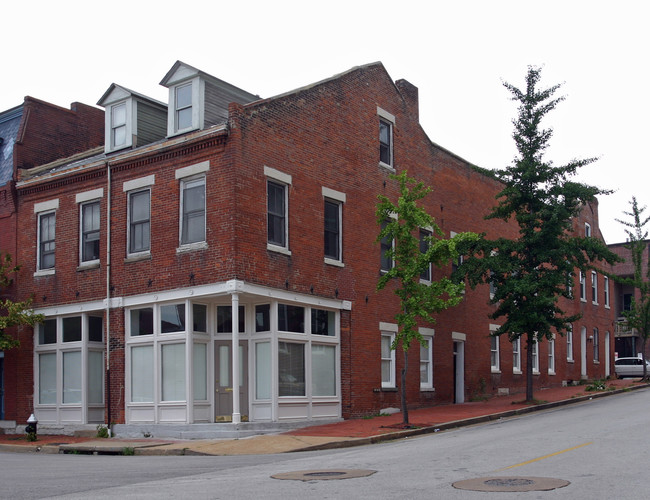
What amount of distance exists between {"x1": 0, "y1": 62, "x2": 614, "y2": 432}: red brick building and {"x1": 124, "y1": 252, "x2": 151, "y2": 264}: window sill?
0.34 feet

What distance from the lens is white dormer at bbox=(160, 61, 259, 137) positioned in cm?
2223

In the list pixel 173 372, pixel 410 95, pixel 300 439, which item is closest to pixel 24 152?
Result: pixel 173 372

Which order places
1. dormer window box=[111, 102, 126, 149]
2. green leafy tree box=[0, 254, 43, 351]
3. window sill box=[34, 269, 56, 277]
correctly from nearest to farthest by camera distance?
green leafy tree box=[0, 254, 43, 351]
dormer window box=[111, 102, 126, 149]
window sill box=[34, 269, 56, 277]

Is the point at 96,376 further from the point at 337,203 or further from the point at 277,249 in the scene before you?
the point at 337,203

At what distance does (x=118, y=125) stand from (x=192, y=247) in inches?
223

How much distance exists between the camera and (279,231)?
21.9 meters

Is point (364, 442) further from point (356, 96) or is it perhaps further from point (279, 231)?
point (356, 96)

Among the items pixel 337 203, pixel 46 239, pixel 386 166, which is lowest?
pixel 46 239

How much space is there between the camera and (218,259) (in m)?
20.3

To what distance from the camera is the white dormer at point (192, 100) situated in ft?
72.9

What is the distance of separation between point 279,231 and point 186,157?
10.4 ft

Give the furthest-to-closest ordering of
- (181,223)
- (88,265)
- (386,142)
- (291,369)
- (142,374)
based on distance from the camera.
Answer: (386,142), (88,265), (142,374), (291,369), (181,223)

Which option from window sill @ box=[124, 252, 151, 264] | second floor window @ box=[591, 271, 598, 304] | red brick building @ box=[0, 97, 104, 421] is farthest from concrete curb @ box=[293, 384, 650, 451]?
second floor window @ box=[591, 271, 598, 304]

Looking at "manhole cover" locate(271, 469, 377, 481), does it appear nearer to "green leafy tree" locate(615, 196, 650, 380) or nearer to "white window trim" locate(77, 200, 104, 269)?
"white window trim" locate(77, 200, 104, 269)
